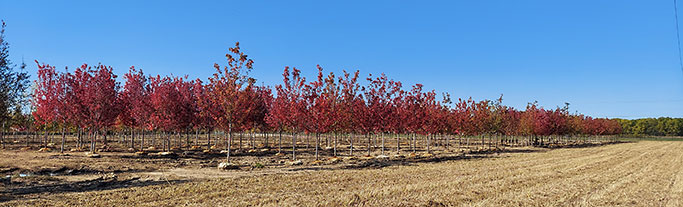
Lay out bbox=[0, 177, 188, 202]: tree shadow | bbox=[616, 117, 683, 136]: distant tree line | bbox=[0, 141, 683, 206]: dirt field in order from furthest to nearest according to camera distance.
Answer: bbox=[616, 117, 683, 136]: distant tree line, bbox=[0, 177, 188, 202]: tree shadow, bbox=[0, 141, 683, 206]: dirt field

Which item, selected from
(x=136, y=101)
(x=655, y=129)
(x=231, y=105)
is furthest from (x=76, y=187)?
(x=655, y=129)

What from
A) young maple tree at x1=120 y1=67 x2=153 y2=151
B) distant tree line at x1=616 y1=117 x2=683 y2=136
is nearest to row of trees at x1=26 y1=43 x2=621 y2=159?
young maple tree at x1=120 y1=67 x2=153 y2=151

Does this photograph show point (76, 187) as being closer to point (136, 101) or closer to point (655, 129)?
point (136, 101)

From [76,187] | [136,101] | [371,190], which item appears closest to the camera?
[371,190]

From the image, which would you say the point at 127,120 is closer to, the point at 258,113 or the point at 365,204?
the point at 258,113

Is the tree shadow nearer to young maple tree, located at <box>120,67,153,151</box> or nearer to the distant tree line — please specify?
young maple tree, located at <box>120,67,153,151</box>

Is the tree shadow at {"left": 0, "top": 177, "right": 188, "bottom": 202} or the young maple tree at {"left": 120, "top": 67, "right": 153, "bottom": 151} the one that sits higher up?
the young maple tree at {"left": 120, "top": 67, "right": 153, "bottom": 151}

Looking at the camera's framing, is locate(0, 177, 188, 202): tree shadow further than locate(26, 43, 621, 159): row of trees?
No

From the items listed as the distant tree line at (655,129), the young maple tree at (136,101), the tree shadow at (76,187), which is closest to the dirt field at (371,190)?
the tree shadow at (76,187)

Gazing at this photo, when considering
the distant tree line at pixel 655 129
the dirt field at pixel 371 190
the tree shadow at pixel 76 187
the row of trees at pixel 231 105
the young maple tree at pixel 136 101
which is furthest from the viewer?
the distant tree line at pixel 655 129

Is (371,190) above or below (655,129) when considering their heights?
above

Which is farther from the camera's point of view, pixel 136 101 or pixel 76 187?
pixel 136 101

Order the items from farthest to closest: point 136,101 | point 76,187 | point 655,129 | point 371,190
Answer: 1. point 655,129
2. point 136,101
3. point 76,187
4. point 371,190

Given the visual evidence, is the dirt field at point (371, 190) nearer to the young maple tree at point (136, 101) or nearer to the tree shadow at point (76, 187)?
the tree shadow at point (76, 187)
